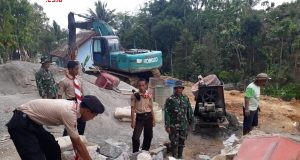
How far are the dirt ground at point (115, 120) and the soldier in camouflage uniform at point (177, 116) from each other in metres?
1.15

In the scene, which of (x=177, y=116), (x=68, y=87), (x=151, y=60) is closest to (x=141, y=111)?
(x=177, y=116)

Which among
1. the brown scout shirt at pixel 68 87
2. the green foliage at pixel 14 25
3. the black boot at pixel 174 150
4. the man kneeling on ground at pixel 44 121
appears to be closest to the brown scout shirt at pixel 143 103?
the black boot at pixel 174 150

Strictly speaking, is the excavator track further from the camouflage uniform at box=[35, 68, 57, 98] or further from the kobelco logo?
the camouflage uniform at box=[35, 68, 57, 98]

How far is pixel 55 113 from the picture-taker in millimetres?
3691

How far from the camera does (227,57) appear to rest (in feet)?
77.6

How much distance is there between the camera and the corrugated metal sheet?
4.30 metres

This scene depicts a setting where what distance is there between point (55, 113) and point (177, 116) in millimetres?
3129

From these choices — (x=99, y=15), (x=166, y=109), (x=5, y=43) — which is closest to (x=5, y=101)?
(x=166, y=109)

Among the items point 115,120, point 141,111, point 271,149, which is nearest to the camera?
point 271,149

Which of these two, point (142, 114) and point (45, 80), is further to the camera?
point (45, 80)

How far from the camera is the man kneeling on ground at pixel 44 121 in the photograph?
11.8ft

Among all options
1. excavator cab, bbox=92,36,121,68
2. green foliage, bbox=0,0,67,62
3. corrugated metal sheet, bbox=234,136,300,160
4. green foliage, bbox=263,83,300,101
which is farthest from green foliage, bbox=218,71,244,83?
corrugated metal sheet, bbox=234,136,300,160

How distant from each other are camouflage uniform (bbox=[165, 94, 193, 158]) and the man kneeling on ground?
287cm

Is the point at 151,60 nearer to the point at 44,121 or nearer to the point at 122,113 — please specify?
the point at 122,113
